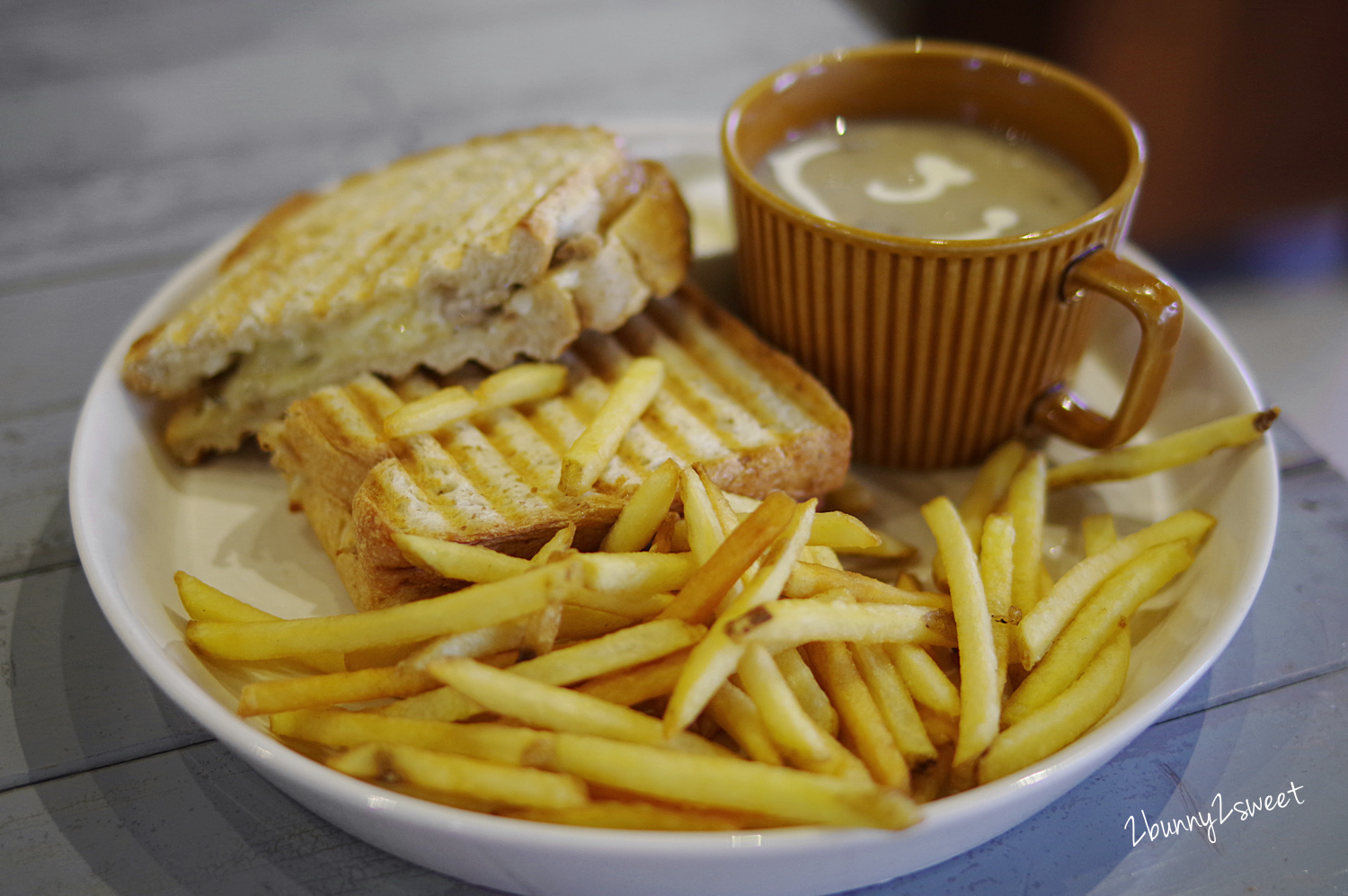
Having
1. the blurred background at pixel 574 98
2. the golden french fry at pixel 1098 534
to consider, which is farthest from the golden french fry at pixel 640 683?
the blurred background at pixel 574 98

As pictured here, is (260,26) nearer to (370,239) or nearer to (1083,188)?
(370,239)

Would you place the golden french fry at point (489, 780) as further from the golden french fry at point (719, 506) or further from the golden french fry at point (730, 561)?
the golden french fry at point (719, 506)

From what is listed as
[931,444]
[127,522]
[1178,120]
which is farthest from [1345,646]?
[1178,120]

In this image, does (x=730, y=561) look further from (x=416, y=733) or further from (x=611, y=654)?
(x=416, y=733)

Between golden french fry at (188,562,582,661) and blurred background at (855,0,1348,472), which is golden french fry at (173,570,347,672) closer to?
golden french fry at (188,562,582,661)

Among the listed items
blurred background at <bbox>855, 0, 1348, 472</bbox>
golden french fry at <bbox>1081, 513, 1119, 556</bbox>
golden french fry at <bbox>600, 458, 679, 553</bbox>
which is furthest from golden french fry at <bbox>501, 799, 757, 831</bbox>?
blurred background at <bbox>855, 0, 1348, 472</bbox>

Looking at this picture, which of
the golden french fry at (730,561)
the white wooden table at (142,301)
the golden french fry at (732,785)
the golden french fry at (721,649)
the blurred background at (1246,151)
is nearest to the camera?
the golden french fry at (732,785)
